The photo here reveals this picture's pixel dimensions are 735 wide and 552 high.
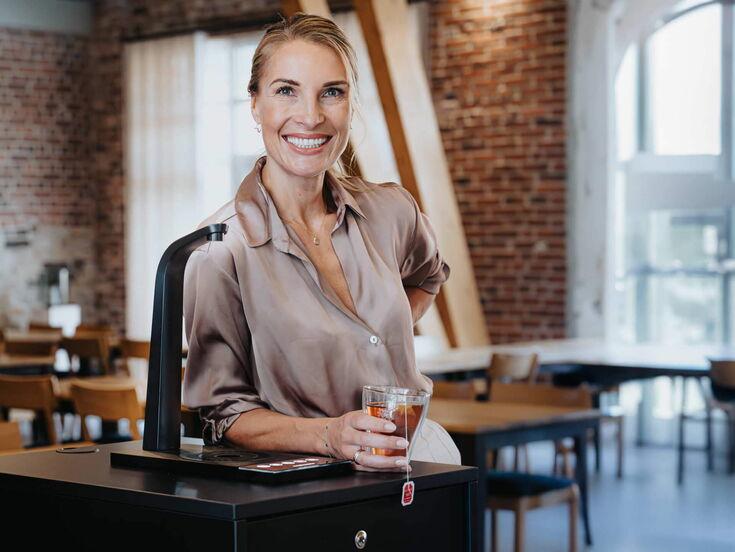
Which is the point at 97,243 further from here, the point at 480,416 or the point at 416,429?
the point at 416,429

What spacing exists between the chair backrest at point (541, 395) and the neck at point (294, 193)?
3354mm

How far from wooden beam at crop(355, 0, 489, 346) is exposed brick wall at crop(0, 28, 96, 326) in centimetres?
449

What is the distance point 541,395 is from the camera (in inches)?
207

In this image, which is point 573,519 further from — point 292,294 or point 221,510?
point 221,510

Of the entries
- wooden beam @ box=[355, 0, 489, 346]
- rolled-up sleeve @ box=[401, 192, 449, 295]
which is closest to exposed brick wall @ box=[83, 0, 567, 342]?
wooden beam @ box=[355, 0, 489, 346]

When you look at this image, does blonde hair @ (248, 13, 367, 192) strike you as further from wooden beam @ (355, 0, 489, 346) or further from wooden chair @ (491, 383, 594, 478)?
wooden beam @ (355, 0, 489, 346)

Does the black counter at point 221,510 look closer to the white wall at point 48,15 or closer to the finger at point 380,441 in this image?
the finger at point 380,441

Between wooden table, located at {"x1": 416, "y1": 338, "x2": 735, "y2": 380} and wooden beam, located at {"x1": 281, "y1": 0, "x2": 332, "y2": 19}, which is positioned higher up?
wooden beam, located at {"x1": 281, "y1": 0, "x2": 332, "y2": 19}

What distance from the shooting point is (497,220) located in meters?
9.27

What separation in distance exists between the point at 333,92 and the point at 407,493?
2.24 ft

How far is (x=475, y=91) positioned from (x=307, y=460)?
313 inches

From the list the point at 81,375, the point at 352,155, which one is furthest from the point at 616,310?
the point at 352,155

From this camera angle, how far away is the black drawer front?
4.55 feet

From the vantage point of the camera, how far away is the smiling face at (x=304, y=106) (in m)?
1.86
